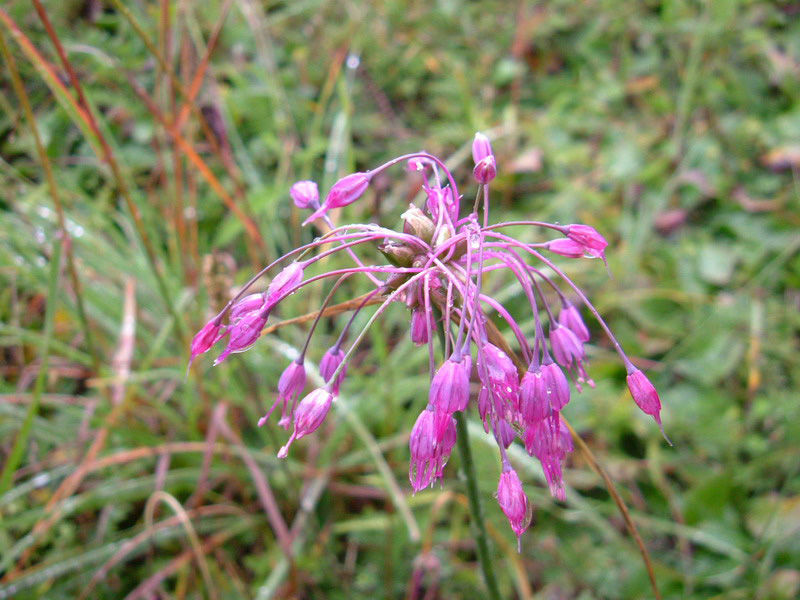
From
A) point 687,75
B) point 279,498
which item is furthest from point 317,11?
point 279,498

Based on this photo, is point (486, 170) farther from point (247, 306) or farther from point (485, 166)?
point (247, 306)

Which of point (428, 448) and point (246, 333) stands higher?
point (246, 333)

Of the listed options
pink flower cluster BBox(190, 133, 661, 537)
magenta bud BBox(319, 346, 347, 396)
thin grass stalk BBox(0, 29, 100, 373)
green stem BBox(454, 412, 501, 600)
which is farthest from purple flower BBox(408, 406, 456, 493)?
thin grass stalk BBox(0, 29, 100, 373)

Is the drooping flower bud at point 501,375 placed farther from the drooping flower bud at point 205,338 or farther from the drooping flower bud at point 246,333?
the drooping flower bud at point 205,338

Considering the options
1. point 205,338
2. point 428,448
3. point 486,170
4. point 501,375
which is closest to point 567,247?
point 486,170

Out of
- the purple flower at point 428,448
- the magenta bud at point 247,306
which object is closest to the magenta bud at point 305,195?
the magenta bud at point 247,306

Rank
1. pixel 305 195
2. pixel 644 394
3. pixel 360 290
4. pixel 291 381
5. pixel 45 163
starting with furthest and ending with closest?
pixel 360 290 → pixel 45 163 → pixel 305 195 → pixel 291 381 → pixel 644 394

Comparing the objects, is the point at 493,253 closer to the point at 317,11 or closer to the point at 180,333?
the point at 180,333
